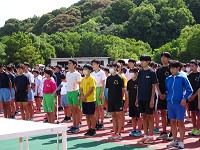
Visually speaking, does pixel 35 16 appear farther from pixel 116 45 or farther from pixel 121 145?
pixel 121 145

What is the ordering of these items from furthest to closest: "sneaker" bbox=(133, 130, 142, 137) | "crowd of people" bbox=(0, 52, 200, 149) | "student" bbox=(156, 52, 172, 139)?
"sneaker" bbox=(133, 130, 142, 137)
"student" bbox=(156, 52, 172, 139)
"crowd of people" bbox=(0, 52, 200, 149)

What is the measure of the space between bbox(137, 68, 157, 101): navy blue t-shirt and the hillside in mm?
47766

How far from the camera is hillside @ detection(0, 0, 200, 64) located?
62250mm

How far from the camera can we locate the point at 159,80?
9.26m

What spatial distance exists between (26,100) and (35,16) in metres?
119

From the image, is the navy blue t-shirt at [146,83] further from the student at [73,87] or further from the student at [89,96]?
the student at [73,87]

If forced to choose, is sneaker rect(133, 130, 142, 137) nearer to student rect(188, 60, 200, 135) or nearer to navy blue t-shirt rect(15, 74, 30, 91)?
student rect(188, 60, 200, 135)

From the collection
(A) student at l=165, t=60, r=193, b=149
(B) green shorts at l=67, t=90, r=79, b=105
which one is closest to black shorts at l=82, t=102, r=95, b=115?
(B) green shorts at l=67, t=90, r=79, b=105

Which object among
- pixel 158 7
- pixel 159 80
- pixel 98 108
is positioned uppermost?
pixel 158 7

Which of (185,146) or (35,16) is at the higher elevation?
(35,16)

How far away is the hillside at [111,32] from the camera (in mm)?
62250

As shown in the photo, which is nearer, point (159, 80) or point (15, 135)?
point (15, 135)

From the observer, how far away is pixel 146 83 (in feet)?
28.5

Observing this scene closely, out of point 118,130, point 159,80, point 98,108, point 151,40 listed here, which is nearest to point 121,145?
point 118,130
